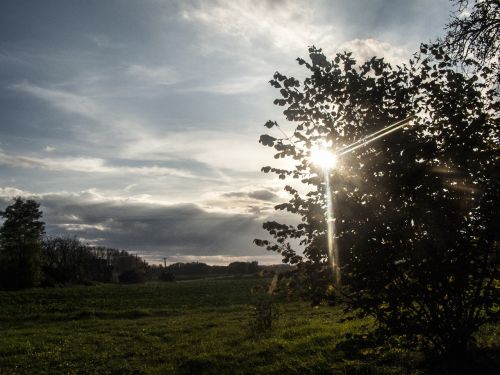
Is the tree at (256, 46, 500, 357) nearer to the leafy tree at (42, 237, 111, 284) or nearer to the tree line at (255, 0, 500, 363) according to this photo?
the tree line at (255, 0, 500, 363)

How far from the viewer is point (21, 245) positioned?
2817 inches

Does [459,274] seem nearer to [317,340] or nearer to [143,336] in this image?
[317,340]

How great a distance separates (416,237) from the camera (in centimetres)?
644

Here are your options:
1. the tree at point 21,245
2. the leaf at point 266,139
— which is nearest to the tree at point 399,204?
the leaf at point 266,139

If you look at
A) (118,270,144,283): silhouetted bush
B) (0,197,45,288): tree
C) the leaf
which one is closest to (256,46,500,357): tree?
the leaf

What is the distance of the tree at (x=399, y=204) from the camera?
6.32 metres

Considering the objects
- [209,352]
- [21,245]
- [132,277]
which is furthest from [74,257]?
[209,352]

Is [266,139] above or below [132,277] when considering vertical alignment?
above

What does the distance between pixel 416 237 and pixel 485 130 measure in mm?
2189

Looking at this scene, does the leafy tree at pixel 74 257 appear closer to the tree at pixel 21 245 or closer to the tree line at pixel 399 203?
the tree at pixel 21 245

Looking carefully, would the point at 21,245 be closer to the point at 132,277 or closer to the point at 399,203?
the point at 132,277

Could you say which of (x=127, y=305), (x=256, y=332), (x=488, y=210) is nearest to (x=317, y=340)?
(x=256, y=332)

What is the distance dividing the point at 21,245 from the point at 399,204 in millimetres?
76709

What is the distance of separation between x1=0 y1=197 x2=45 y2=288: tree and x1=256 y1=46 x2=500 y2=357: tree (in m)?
68.4
